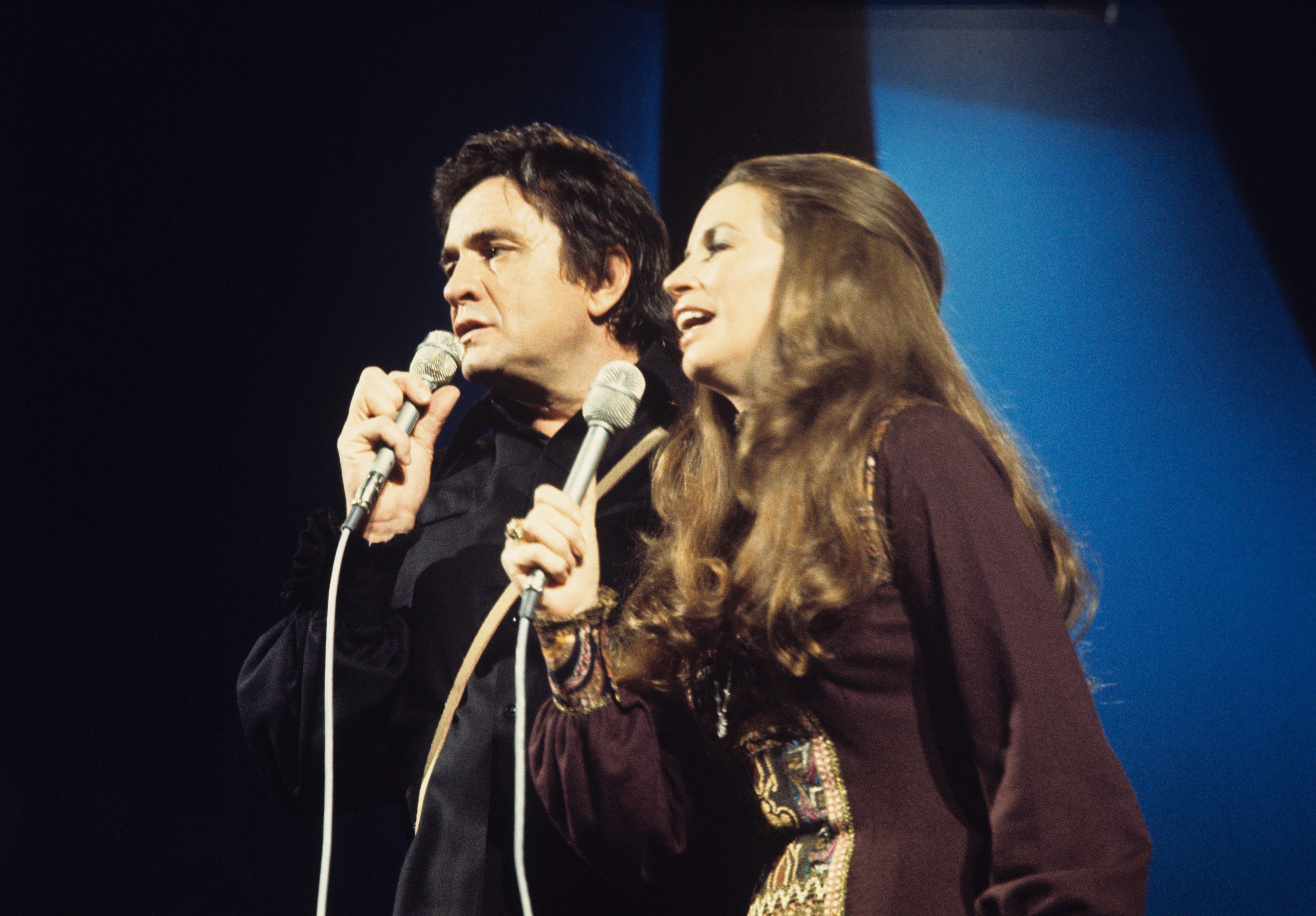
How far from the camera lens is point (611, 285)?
1.82 metres

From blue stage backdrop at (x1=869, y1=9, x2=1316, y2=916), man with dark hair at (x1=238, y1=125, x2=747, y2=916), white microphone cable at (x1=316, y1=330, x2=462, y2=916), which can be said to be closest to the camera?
white microphone cable at (x1=316, y1=330, x2=462, y2=916)

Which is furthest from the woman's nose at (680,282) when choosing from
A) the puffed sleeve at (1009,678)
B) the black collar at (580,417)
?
the puffed sleeve at (1009,678)

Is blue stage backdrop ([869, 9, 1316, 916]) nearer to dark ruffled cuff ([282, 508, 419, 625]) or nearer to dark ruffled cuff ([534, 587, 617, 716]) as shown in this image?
dark ruffled cuff ([534, 587, 617, 716])

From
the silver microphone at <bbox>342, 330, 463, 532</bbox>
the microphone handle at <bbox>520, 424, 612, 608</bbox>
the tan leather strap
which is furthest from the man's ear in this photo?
the microphone handle at <bbox>520, 424, 612, 608</bbox>

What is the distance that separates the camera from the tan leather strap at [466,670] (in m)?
1.42

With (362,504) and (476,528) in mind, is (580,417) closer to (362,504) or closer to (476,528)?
(476,528)

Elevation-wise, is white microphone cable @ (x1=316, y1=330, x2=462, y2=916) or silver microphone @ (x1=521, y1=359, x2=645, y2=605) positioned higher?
silver microphone @ (x1=521, y1=359, x2=645, y2=605)

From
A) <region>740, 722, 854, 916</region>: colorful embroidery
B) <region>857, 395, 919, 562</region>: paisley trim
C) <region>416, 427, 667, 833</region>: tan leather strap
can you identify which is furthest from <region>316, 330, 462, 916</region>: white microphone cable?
<region>857, 395, 919, 562</region>: paisley trim

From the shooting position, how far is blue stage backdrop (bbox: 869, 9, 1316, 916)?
1525mm

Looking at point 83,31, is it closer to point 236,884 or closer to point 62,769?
point 62,769

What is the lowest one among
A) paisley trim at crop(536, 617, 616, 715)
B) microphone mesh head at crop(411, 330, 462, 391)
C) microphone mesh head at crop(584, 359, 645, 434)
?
paisley trim at crop(536, 617, 616, 715)

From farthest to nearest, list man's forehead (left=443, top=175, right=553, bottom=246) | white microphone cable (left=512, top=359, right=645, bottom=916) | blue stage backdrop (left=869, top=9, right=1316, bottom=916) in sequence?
man's forehead (left=443, top=175, right=553, bottom=246)
blue stage backdrop (left=869, top=9, right=1316, bottom=916)
white microphone cable (left=512, top=359, right=645, bottom=916)

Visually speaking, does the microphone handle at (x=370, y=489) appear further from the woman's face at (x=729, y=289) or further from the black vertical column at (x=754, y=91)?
the black vertical column at (x=754, y=91)

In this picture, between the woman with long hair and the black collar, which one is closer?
the woman with long hair
